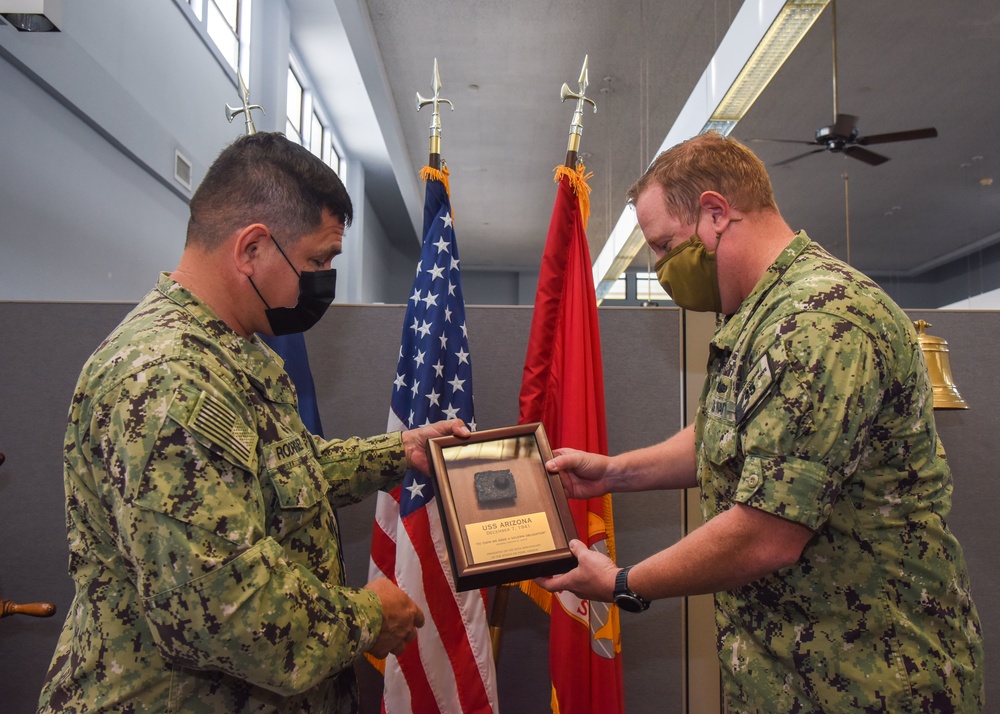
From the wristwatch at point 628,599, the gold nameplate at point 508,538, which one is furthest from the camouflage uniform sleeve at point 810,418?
the gold nameplate at point 508,538

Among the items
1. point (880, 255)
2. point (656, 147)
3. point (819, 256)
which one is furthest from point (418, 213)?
point (819, 256)

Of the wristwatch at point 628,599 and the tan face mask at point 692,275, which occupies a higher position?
the tan face mask at point 692,275

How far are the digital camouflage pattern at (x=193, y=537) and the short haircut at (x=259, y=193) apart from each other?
138 mm

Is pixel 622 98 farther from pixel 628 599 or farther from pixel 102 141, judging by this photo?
pixel 628 599

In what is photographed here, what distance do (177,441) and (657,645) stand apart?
2052 millimetres

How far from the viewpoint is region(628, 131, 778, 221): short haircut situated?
1.43m

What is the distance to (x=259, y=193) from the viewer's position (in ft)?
4.15

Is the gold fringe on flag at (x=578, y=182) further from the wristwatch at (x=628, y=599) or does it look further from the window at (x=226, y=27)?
the window at (x=226, y=27)

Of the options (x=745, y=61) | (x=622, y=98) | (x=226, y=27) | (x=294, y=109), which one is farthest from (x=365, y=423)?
(x=622, y=98)

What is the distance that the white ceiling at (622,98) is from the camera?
5.57m

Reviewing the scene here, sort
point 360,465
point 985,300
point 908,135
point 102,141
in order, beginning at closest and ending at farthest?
point 360,465, point 102,141, point 908,135, point 985,300

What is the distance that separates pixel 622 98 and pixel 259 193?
236 inches

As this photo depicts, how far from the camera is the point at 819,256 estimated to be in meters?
1.33

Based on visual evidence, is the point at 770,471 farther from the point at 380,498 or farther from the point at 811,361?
the point at 380,498
